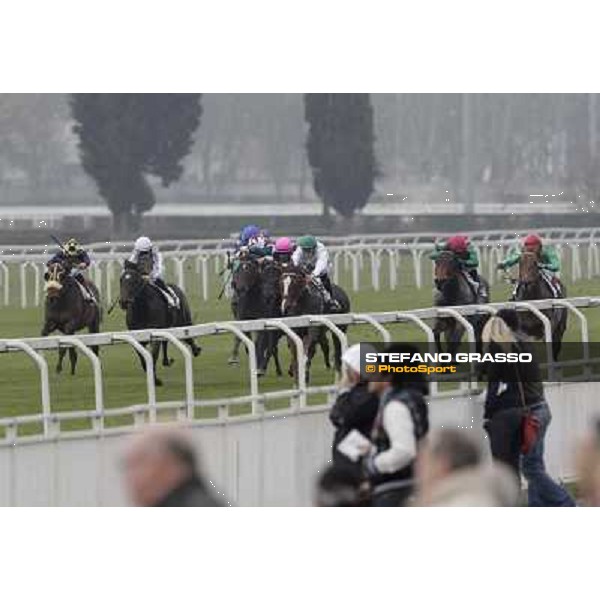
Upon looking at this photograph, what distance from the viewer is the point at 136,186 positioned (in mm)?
69125

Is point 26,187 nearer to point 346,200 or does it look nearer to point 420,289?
point 346,200

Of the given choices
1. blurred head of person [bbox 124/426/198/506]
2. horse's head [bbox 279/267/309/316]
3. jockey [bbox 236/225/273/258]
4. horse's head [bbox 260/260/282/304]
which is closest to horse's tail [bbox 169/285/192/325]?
jockey [bbox 236/225/273/258]

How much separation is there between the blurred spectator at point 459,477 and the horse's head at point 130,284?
14.7 meters

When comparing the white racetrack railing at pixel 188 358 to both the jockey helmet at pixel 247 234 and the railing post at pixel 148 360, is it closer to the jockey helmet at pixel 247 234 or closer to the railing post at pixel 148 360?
the railing post at pixel 148 360

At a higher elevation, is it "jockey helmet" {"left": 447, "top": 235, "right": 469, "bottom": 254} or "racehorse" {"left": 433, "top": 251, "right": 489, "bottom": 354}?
"jockey helmet" {"left": 447, "top": 235, "right": 469, "bottom": 254}

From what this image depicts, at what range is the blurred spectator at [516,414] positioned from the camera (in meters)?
12.9

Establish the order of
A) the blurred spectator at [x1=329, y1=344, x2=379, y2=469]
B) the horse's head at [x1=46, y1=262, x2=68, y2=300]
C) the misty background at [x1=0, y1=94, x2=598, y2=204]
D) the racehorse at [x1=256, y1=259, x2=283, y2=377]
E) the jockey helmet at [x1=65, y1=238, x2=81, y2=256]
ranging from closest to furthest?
the blurred spectator at [x1=329, y1=344, x2=379, y2=469], the racehorse at [x1=256, y1=259, x2=283, y2=377], the horse's head at [x1=46, y1=262, x2=68, y2=300], the jockey helmet at [x1=65, y1=238, x2=81, y2=256], the misty background at [x1=0, y1=94, x2=598, y2=204]

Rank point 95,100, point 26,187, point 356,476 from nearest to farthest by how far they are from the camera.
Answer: point 356,476
point 95,100
point 26,187

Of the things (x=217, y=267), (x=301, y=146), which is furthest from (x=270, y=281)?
(x=301, y=146)

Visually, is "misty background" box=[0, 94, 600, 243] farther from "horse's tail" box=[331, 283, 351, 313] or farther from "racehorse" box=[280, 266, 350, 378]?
"racehorse" box=[280, 266, 350, 378]

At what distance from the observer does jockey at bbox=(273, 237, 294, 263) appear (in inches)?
912

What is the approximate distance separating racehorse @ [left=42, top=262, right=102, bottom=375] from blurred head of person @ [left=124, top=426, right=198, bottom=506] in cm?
1593
